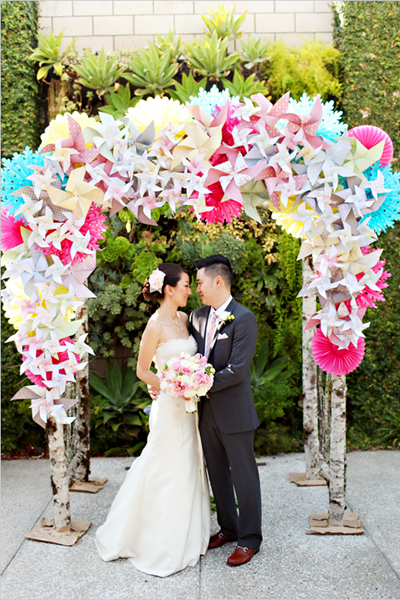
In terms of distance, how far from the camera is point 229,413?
3.36 metres

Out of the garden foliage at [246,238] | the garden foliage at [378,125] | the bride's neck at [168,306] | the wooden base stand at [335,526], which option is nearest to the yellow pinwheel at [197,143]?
the bride's neck at [168,306]

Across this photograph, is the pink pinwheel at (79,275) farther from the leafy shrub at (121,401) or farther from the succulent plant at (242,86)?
the succulent plant at (242,86)

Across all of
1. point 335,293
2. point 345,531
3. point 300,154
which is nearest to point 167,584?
point 345,531

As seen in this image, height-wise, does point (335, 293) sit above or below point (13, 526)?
above

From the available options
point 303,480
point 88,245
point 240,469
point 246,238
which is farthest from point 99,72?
point 303,480

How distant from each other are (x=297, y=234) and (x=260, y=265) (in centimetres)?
267

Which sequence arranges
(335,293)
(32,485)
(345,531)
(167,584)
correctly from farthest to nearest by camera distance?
(32,485), (345,531), (335,293), (167,584)

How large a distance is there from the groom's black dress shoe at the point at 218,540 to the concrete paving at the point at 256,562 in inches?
1.7

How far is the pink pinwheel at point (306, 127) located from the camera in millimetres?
3086

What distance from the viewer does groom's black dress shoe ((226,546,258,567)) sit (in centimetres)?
327

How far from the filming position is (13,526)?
3.94m

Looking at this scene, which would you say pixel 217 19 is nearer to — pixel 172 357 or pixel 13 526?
pixel 172 357

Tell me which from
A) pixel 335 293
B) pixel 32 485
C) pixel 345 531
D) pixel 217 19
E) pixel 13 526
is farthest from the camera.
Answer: pixel 217 19

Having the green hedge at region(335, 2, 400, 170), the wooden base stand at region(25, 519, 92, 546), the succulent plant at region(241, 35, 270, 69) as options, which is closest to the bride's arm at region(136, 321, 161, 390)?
the wooden base stand at region(25, 519, 92, 546)
